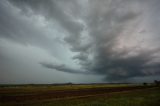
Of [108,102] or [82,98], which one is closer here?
[108,102]

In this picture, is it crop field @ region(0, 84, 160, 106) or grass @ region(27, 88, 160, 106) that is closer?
grass @ region(27, 88, 160, 106)

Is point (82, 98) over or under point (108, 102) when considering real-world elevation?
over

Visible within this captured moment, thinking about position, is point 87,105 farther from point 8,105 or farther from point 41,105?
point 8,105

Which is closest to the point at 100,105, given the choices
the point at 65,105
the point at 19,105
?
the point at 65,105

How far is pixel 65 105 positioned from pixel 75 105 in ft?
5.67

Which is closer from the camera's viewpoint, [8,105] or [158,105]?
[158,105]

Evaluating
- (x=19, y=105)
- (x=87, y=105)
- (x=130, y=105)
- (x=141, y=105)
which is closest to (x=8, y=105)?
(x=19, y=105)

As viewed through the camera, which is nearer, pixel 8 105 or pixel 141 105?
pixel 141 105

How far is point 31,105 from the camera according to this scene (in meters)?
24.7

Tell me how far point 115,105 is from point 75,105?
6752 millimetres

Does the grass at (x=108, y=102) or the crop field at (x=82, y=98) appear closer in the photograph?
the grass at (x=108, y=102)

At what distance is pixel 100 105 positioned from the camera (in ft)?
79.9

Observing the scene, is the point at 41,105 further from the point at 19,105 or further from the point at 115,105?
the point at 115,105

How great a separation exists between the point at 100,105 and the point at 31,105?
38.9 ft
